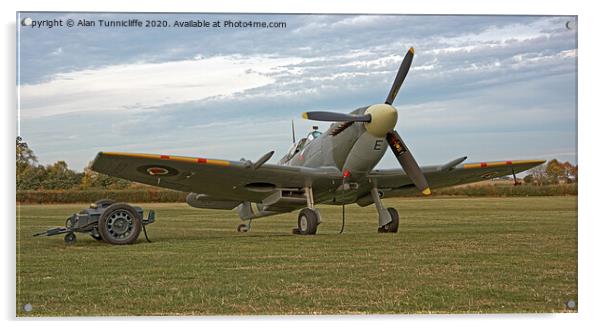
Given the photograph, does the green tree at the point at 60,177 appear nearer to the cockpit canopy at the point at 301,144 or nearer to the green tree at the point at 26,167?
the green tree at the point at 26,167

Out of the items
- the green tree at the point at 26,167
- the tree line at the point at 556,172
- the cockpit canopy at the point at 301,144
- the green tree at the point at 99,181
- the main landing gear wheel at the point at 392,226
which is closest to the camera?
the green tree at the point at 26,167

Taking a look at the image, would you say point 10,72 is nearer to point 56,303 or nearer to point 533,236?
point 56,303

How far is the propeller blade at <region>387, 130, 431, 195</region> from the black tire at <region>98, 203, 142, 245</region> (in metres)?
4.65

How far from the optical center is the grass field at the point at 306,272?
814 cm

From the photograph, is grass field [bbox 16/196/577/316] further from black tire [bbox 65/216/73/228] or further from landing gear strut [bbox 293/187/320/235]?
landing gear strut [bbox 293/187/320/235]

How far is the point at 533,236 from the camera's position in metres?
11.3

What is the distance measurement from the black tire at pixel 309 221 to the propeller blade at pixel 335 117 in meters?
2.00

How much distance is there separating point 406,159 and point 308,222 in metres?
2.12

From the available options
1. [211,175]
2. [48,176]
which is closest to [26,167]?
[48,176]

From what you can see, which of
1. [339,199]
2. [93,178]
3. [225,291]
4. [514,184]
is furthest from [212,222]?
[225,291]

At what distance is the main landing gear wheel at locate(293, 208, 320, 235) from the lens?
43.9ft

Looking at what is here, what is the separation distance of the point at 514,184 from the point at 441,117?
2.68m

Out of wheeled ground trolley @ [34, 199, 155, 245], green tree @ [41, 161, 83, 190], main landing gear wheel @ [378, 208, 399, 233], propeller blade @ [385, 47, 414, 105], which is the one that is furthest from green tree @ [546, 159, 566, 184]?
green tree @ [41, 161, 83, 190]

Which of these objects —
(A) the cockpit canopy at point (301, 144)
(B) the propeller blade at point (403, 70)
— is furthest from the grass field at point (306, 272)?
(A) the cockpit canopy at point (301, 144)
